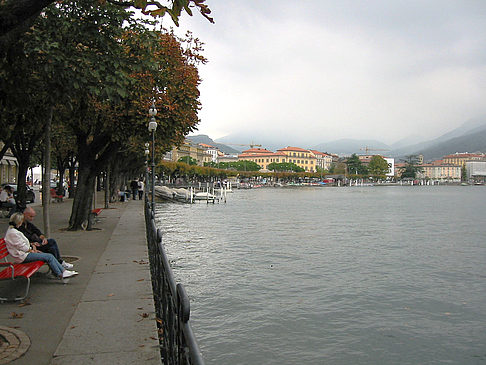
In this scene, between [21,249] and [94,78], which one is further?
[94,78]

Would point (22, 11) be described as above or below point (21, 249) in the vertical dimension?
above

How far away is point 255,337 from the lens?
9227 mm

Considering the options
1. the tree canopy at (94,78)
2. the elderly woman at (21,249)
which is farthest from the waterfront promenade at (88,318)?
the tree canopy at (94,78)

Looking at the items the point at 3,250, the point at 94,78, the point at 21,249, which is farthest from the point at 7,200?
the point at 21,249

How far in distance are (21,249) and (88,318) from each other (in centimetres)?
239

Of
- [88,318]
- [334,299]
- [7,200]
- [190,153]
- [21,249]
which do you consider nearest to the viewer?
[88,318]

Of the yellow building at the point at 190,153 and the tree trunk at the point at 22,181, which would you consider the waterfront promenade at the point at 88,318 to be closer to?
the tree trunk at the point at 22,181

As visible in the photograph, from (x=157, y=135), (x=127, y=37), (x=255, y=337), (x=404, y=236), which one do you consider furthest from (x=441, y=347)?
(x=404, y=236)

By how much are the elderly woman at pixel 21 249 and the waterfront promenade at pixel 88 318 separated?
1.59 feet

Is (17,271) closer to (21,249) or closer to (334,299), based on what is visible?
(21,249)

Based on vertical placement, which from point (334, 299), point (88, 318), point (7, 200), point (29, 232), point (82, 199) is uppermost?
point (82, 199)

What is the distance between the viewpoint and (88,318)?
6.91 m

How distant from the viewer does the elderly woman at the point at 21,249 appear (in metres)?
8.38

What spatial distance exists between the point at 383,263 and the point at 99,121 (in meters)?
11.5
